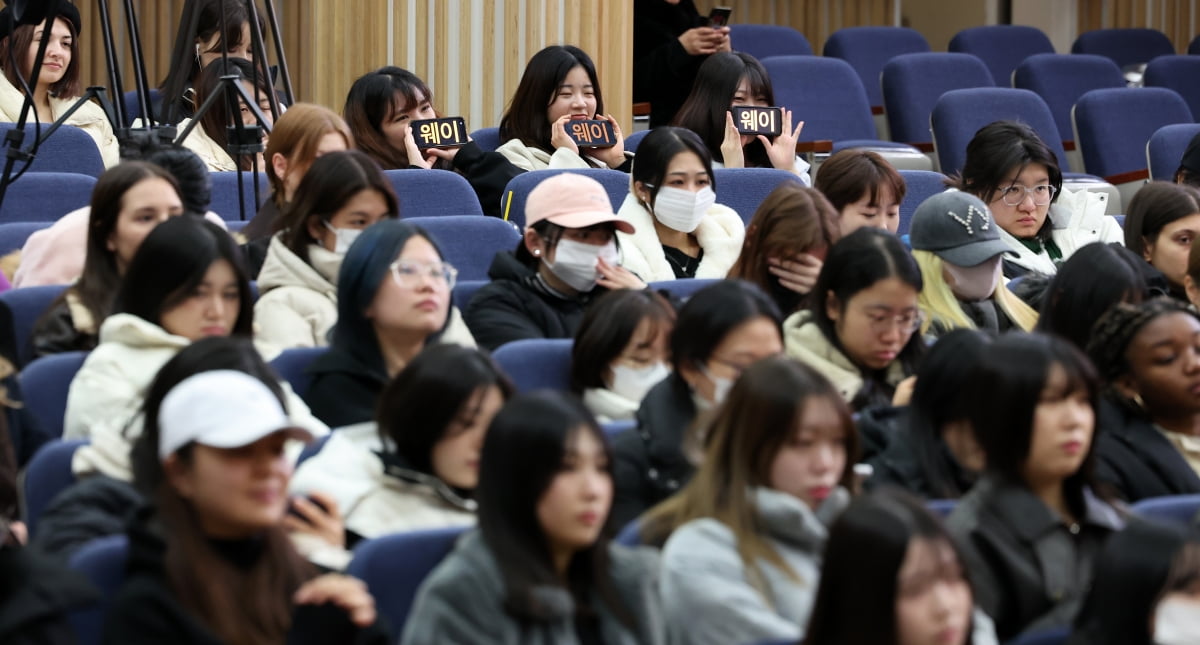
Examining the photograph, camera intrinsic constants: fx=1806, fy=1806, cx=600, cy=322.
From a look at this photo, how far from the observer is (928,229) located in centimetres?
365

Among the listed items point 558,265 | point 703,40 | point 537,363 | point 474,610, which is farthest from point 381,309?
point 703,40

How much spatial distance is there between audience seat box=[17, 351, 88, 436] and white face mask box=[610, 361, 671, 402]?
2.81 feet

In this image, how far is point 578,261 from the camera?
3.55m

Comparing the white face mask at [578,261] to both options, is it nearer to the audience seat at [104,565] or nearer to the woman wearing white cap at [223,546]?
the woman wearing white cap at [223,546]

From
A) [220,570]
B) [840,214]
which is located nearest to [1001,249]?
[840,214]

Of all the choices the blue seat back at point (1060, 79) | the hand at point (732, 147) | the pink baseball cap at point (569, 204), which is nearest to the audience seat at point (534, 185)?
the hand at point (732, 147)

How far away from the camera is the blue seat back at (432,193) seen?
172 inches

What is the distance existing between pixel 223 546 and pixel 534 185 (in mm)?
2475

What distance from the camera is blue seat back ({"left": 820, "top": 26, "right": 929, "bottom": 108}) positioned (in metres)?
7.55

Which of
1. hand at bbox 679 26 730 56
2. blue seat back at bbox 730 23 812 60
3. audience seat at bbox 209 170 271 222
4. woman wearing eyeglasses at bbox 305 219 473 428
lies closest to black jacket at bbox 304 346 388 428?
woman wearing eyeglasses at bbox 305 219 473 428

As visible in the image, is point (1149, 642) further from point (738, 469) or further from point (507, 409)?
point (507, 409)

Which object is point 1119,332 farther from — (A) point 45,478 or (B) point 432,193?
(B) point 432,193

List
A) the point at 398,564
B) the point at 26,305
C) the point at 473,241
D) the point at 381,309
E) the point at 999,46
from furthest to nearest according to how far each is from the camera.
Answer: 1. the point at 999,46
2. the point at 473,241
3. the point at 26,305
4. the point at 381,309
5. the point at 398,564

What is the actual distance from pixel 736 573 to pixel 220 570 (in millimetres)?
598
